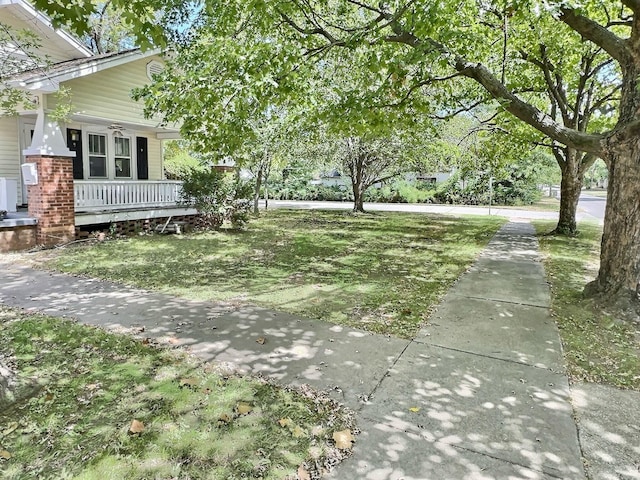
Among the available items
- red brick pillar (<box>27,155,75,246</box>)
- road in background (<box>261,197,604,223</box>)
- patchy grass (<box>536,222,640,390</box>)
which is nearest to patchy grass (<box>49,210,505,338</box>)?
red brick pillar (<box>27,155,75,246</box>)

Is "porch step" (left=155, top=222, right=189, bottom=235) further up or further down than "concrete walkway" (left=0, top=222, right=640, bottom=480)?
further up

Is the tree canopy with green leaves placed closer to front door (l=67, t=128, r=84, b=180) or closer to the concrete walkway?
the concrete walkway

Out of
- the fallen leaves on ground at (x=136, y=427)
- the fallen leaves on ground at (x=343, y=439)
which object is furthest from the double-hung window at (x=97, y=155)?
the fallen leaves on ground at (x=343, y=439)

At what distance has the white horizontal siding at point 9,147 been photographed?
11789 mm

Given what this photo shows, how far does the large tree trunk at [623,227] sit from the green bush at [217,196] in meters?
10.2

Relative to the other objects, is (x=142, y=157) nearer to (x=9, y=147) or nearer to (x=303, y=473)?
(x=9, y=147)

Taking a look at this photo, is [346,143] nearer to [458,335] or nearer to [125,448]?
[458,335]

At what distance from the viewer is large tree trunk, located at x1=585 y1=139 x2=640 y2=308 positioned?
18.5 ft

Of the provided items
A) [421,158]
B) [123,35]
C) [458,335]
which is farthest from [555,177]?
[458,335]

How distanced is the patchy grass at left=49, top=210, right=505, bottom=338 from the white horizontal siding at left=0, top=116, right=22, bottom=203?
4160 millimetres

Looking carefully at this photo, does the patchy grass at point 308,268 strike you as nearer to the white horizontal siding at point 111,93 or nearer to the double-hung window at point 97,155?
the double-hung window at point 97,155

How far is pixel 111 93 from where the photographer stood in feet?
40.1

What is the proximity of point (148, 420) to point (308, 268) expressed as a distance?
5.66 m

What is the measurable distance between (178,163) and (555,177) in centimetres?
2897
